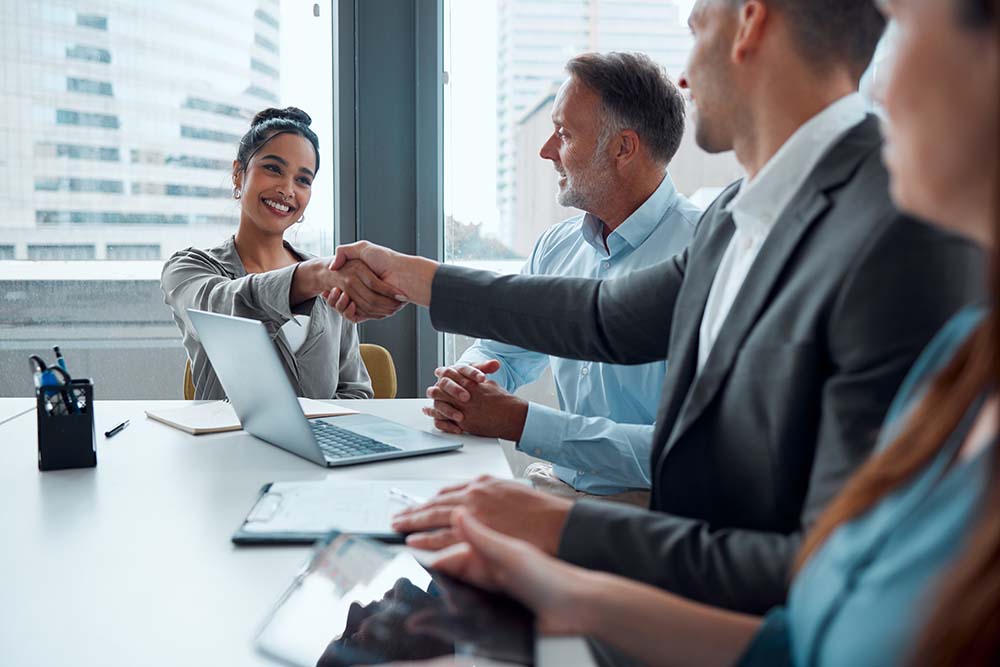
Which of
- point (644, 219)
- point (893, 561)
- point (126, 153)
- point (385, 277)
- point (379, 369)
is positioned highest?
point (126, 153)

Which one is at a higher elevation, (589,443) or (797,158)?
(797,158)

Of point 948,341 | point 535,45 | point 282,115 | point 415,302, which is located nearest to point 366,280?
point 415,302

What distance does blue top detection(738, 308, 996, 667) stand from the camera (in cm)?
60

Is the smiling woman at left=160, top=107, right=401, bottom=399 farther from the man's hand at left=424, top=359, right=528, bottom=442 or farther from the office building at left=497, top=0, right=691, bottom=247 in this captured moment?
the office building at left=497, top=0, right=691, bottom=247

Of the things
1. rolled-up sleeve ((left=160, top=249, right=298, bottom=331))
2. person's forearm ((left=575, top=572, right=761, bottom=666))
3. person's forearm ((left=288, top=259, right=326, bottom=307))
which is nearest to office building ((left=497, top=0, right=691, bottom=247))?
rolled-up sleeve ((left=160, top=249, right=298, bottom=331))

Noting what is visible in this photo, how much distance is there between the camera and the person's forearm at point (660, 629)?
79cm

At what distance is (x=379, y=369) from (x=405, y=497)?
1476 millimetres

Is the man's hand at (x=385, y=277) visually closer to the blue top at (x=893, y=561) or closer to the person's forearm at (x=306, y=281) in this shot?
the person's forearm at (x=306, y=281)

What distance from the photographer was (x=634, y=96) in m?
2.20

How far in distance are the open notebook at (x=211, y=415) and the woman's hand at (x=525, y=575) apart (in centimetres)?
88

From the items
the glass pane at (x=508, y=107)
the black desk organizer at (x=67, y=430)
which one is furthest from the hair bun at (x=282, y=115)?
the black desk organizer at (x=67, y=430)

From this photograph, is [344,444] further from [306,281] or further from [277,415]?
[306,281]

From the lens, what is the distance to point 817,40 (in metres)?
1.14

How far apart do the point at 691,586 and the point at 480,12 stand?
2.72m
